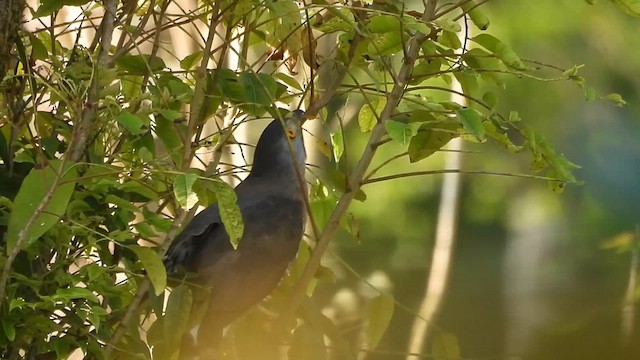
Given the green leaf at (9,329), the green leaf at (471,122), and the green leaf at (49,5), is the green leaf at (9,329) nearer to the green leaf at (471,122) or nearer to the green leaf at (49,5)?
the green leaf at (49,5)

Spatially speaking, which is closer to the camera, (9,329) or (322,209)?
(9,329)

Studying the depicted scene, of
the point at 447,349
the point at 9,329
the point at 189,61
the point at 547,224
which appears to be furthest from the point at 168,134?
the point at 547,224

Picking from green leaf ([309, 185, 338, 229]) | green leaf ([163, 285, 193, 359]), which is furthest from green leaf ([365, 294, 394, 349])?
green leaf ([163, 285, 193, 359])

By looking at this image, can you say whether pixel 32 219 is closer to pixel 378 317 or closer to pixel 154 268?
pixel 154 268

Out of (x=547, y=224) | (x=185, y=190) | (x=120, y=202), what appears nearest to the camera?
(x=185, y=190)

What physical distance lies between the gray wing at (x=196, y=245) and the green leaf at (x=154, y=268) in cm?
11

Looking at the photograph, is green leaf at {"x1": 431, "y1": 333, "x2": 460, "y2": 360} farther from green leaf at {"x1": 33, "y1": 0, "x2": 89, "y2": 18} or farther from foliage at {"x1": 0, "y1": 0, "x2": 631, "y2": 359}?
green leaf at {"x1": 33, "y1": 0, "x2": 89, "y2": 18}

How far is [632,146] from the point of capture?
1.14m

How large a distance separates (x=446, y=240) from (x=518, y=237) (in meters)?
0.11

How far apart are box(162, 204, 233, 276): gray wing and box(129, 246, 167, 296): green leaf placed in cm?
11

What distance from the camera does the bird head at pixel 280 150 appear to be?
0.75 m

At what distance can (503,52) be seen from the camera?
2.17 feet

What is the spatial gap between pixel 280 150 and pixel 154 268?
235 millimetres

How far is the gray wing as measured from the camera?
692 mm
